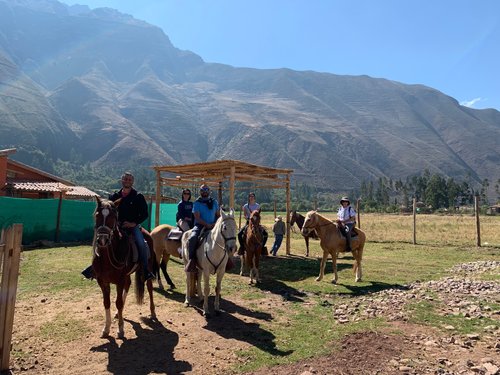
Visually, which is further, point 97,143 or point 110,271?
point 97,143

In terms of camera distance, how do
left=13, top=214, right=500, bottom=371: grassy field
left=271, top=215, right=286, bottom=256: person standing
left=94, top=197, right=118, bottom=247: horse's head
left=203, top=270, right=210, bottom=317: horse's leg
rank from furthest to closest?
left=271, top=215, right=286, bottom=256: person standing
left=203, top=270, right=210, bottom=317: horse's leg
left=13, top=214, right=500, bottom=371: grassy field
left=94, top=197, right=118, bottom=247: horse's head

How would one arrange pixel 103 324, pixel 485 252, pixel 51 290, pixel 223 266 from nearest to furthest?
pixel 103 324, pixel 223 266, pixel 51 290, pixel 485 252

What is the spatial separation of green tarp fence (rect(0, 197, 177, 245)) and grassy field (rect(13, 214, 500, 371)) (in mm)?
2133

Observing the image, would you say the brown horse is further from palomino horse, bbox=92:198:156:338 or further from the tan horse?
palomino horse, bbox=92:198:156:338

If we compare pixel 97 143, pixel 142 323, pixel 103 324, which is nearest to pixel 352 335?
pixel 142 323

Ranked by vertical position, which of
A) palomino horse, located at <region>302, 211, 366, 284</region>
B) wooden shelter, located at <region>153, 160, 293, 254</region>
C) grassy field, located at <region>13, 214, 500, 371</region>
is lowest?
grassy field, located at <region>13, 214, 500, 371</region>

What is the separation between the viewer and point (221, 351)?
606 centimetres

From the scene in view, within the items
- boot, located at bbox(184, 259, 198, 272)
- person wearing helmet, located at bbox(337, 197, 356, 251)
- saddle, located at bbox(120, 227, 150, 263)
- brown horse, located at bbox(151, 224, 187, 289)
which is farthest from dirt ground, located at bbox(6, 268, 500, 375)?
person wearing helmet, located at bbox(337, 197, 356, 251)

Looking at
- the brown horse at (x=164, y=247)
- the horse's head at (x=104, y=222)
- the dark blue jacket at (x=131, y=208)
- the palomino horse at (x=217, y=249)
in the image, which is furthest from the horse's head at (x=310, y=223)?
the horse's head at (x=104, y=222)

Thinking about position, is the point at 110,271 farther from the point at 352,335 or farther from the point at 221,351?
the point at 352,335

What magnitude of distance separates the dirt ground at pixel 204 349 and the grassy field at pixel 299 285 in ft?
0.96

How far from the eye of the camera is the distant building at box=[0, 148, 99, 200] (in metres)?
23.7

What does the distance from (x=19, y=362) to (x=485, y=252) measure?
61.1 feet

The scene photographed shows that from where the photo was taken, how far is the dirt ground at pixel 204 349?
5383 millimetres
